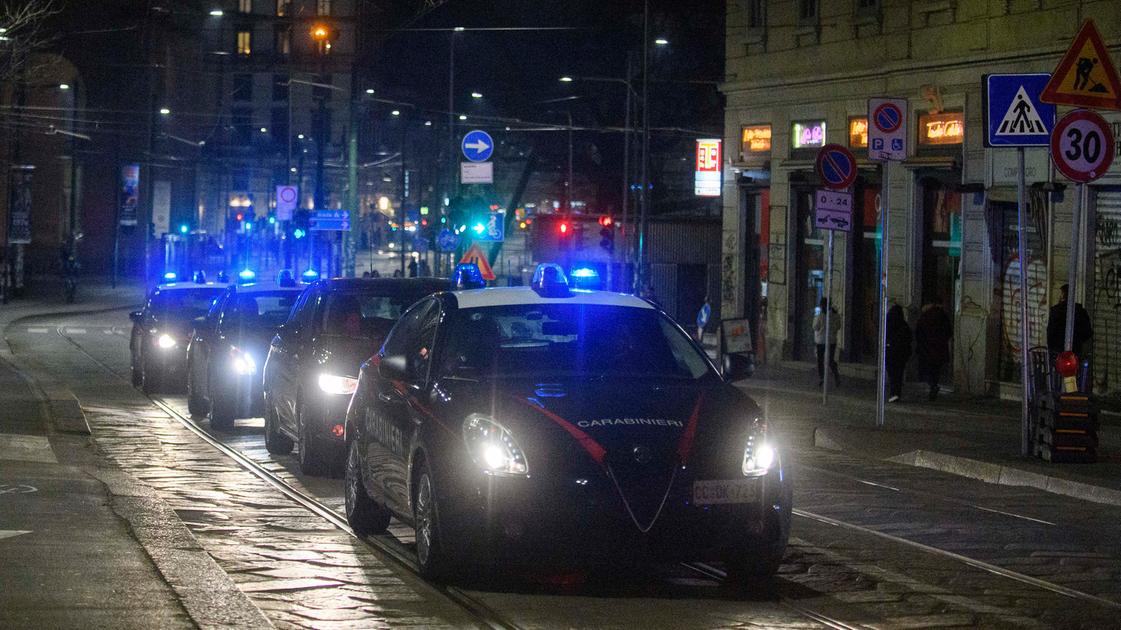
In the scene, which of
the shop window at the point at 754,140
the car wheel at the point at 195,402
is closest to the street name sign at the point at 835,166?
the car wheel at the point at 195,402

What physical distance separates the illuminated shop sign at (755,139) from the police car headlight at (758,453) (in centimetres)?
2551

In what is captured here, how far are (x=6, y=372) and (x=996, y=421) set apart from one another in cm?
1488

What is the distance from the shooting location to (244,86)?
135m

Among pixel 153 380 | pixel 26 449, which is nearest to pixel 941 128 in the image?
pixel 153 380

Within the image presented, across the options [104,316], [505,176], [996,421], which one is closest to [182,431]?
[996,421]

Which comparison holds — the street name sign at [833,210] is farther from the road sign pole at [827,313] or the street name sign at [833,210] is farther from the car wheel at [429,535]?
the car wheel at [429,535]

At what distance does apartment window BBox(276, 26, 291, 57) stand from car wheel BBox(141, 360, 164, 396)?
11388 cm

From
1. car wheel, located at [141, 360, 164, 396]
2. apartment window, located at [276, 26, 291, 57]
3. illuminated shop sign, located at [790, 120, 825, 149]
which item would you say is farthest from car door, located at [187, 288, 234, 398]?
apartment window, located at [276, 26, 291, 57]

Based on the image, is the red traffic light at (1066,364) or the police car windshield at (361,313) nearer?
the police car windshield at (361,313)

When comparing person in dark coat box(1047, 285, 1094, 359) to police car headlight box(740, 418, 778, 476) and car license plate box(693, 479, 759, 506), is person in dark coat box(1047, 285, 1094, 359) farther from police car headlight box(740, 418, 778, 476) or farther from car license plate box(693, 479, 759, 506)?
car license plate box(693, 479, 759, 506)

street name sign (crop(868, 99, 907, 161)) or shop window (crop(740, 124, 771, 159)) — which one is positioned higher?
shop window (crop(740, 124, 771, 159))

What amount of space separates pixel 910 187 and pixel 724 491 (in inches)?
832

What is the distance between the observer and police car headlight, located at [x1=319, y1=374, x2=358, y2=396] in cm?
1368

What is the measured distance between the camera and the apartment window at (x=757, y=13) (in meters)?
33.6
